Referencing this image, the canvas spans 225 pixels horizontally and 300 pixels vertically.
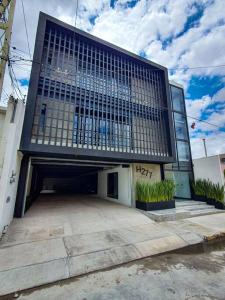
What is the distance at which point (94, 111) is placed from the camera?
6.25m

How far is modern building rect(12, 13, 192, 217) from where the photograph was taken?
531cm

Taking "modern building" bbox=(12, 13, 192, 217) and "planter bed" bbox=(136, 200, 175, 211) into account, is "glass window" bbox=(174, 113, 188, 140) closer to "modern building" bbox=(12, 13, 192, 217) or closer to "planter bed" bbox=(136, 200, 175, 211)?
"modern building" bbox=(12, 13, 192, 217)

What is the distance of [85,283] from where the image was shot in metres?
2.31

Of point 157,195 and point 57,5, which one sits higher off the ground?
point 57,5

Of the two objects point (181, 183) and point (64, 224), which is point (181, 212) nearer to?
point (181, 183)

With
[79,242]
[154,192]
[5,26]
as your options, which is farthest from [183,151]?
[5,26]

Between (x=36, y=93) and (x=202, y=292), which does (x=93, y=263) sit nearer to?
(x=202, y=292)

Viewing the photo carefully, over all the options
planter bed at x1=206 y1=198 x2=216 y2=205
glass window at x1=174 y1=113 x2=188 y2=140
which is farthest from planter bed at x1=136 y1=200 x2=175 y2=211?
glass window at x1=174 y1=113 x2=188 y2=140

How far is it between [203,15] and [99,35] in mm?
4403

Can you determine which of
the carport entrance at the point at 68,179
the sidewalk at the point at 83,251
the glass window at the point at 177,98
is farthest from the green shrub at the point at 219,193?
the glass window at the point at 177,98

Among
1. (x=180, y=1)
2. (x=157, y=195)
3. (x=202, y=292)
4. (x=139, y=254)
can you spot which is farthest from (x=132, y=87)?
(x=202, y=292)

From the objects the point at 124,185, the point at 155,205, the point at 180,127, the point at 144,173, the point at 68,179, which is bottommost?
the point at 155,205

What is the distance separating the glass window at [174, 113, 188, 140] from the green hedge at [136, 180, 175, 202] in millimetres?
4638

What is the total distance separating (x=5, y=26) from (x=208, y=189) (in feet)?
36.3
